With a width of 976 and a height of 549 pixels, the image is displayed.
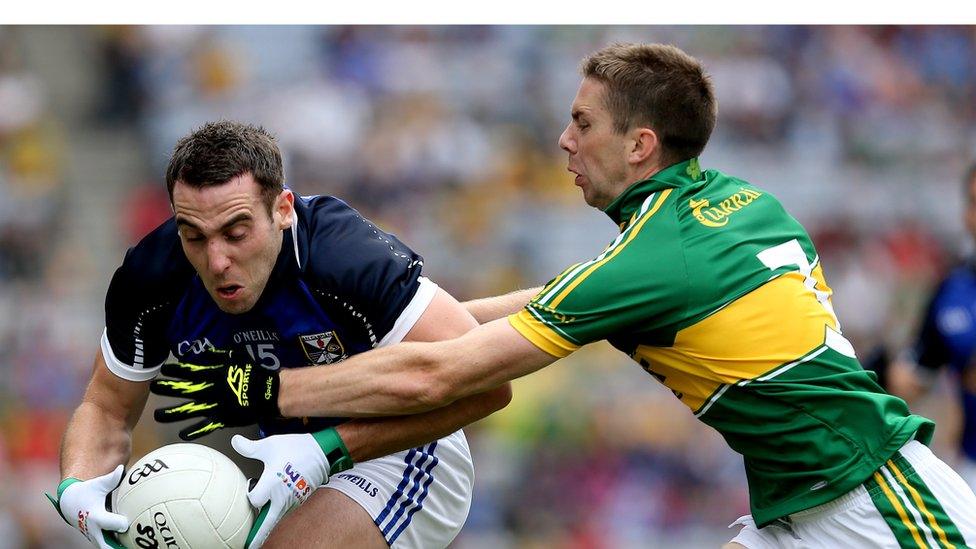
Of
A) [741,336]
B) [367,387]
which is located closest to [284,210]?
[367,387]

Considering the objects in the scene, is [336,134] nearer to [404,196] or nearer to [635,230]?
[404,196]

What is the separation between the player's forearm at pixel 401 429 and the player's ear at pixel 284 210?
0.77m

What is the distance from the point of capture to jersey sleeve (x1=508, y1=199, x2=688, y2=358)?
4016 millimetres

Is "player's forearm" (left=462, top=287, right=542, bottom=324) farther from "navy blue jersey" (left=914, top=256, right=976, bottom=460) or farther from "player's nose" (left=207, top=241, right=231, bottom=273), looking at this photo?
"navy blue jersey" (left=914, top=256, right=976, bottom=460)

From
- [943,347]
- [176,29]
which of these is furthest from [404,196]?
[943,347]

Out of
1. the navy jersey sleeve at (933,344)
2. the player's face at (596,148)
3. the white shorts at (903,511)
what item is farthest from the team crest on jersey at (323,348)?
the navy jersey sleeve at (933,344)

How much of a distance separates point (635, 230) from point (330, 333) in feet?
3.95

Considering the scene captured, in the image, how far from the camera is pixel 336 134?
1130cm

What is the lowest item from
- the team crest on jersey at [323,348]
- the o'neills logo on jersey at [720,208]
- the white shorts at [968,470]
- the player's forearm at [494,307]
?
the white shorts at [968,470]

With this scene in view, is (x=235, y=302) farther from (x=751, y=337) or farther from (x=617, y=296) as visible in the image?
(x=751, y=337)

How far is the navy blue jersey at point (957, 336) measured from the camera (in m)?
7.42

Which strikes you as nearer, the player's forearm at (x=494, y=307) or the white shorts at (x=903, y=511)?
the white shorts at (x=903, y=511)

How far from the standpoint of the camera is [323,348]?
14.9ft

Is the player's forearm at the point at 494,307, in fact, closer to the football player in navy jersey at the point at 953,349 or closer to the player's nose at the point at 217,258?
the player's nose at the point at 217,258
